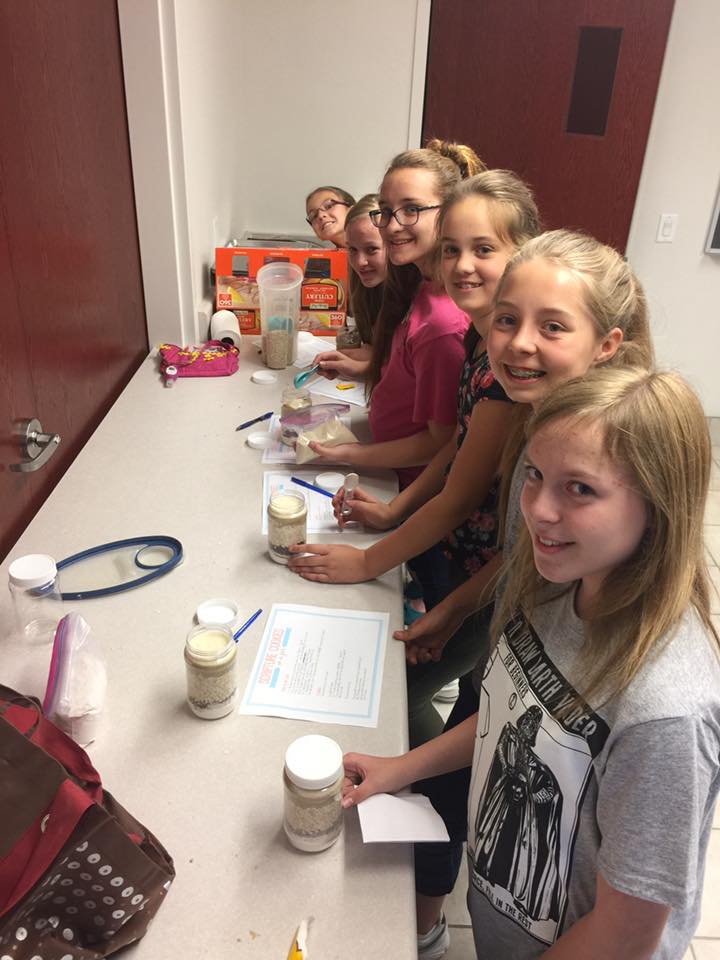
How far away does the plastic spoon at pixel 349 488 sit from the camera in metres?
Result: 1.33

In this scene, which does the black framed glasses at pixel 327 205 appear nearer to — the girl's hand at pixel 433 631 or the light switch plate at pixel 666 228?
the light switch plate at pixel 666 228

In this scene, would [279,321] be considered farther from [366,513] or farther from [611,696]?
[611,696]

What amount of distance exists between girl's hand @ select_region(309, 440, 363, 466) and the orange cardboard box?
0.95 m

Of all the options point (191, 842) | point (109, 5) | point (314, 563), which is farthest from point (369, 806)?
point (109, 5)

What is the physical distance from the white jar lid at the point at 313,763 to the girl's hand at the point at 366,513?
59cm

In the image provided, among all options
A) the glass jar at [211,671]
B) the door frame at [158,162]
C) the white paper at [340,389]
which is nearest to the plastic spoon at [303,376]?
the white paper at [340,389]

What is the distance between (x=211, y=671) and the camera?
864 millimetres

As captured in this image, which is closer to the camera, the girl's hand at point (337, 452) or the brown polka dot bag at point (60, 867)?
the brown polka dot bag at point (60, 867)

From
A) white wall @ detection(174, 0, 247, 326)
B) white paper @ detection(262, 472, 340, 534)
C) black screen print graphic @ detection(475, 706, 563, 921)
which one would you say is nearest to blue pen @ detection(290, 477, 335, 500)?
white paper @ detection(262, 472, 340, 534)

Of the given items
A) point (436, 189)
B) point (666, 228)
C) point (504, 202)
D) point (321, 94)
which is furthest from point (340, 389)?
point (666, 228)

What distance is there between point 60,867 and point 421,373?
1.05 metres

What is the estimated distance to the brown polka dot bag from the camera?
22.7 inches

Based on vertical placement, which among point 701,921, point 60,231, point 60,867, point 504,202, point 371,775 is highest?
point 504,202

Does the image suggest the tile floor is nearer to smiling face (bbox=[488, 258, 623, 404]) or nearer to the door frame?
smiling face (bbox=[488, 258, 623, 404])
